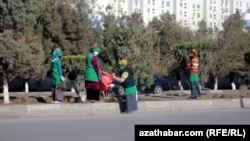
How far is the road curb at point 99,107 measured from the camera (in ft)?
44.4

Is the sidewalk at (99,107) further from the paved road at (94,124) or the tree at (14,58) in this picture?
the tree at (14,58)

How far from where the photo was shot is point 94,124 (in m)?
12.2

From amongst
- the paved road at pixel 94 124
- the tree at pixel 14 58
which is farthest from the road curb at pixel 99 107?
the tree at pixel 14 58

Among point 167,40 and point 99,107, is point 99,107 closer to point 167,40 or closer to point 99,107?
point 99,107

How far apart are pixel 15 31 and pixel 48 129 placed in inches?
305

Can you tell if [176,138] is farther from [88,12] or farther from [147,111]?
[88,12]

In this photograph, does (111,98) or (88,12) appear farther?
(88,12)

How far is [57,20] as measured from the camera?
35.5m

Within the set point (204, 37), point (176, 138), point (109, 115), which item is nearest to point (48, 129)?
point (109, 115)

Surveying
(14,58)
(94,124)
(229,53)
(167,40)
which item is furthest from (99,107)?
(167,40)

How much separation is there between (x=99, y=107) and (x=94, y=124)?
2720 millimetres

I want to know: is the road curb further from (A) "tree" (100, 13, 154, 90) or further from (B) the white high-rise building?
(B) the white high-rise building

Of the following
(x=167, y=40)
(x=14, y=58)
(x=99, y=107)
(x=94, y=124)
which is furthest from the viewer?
(x=167, y=40)

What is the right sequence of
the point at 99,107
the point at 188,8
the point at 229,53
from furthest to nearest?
the point at 188,8 < the point at 229,53 < the point at 99,107
